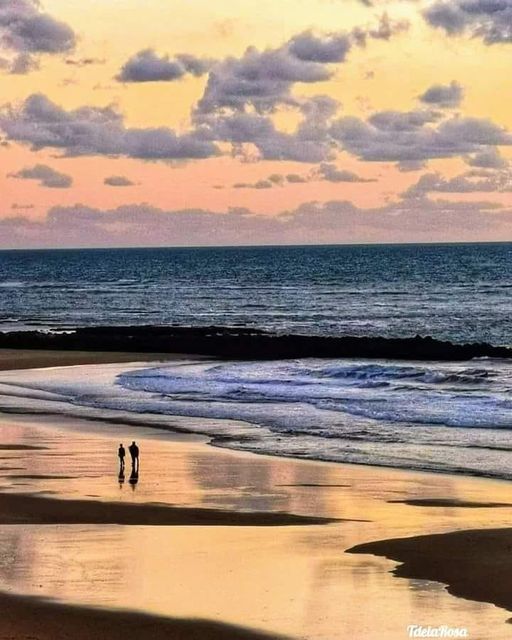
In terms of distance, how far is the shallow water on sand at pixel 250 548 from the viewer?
15234 millimetres

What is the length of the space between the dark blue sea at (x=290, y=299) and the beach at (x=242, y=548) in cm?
4423

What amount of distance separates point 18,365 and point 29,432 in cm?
2188

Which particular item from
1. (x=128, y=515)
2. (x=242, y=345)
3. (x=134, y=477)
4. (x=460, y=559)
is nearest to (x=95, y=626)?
(x=460, y=559)

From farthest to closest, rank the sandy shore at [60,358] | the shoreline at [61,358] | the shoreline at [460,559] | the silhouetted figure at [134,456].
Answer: the sandy shore at [60,358] < the shoreline at [61,358] < the silhouetted figure at [134,456] < the shoreline at [460,559]

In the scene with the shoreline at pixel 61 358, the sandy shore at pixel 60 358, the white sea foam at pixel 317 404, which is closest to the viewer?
the white sea foam at pixel 317 404

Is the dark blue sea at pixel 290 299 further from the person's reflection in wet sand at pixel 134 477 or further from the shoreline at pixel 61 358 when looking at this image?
the person's reflection in wet sand at pixel 134 477

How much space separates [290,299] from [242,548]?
3474 inches

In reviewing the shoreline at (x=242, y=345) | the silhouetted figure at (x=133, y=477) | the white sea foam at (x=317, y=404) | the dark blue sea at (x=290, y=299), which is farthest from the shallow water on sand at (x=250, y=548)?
the dark blue sea at (x=290, y=299)

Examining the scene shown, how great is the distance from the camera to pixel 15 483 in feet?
78.7

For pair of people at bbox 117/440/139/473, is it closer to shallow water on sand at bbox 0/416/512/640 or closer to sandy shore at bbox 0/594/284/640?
shallow water on sand at bbox 0/416/512/640

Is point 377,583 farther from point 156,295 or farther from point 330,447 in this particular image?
point 156,295

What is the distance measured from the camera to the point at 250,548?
18.5 m

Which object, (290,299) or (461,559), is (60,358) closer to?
(461,559)

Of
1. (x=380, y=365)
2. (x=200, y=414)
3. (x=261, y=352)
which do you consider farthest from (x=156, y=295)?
(x=200, y=414)
